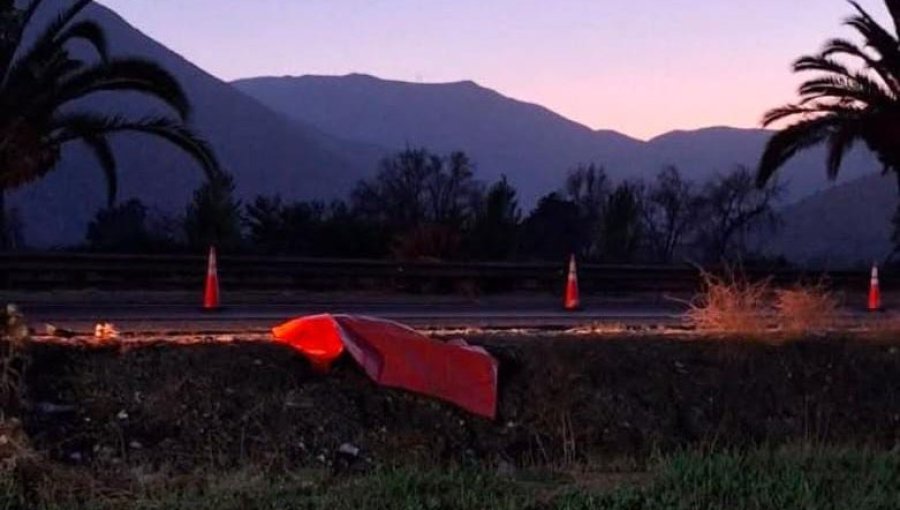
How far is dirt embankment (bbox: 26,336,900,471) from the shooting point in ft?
32.9

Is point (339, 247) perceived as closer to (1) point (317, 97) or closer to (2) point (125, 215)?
(2) point (125, 215)

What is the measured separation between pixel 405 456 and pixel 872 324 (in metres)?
8.04

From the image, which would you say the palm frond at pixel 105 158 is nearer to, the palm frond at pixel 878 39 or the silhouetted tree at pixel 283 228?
the silhouetted tree at pixel 283 228

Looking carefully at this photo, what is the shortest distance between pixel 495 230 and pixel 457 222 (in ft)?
2.80

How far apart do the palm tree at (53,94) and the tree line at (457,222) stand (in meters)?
2.67

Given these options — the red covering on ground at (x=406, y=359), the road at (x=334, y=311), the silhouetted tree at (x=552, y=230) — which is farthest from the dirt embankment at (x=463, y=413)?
the silhouetted tree at (x=552, y=230)

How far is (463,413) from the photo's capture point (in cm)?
1127

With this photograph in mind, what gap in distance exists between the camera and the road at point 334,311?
15.4 m

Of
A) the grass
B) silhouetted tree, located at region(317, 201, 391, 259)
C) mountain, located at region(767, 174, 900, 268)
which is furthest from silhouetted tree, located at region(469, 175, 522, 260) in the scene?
mountain, located at region(767, 174, 900, 268)

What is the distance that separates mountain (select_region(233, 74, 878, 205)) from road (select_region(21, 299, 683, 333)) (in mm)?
103013

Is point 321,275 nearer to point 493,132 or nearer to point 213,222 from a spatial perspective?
point 213,222

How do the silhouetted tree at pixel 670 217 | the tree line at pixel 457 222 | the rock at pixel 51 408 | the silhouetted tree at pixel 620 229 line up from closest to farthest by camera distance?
the rock at pixel 51 408 → the tree line at pixel 457 222 → the silhouetted tree at pixel 620 229 → the silhouetted tree at pixel 670 217

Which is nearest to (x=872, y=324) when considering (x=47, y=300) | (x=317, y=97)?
(x=47, y=300)

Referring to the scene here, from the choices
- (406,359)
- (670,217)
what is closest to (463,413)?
(406,359)
